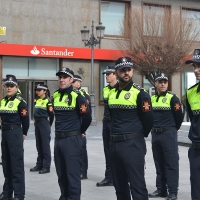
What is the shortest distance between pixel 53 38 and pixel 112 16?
440 cm

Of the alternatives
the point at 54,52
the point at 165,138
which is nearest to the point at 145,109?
the point at 165,138

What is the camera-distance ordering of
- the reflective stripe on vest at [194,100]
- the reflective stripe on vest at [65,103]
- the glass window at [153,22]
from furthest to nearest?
the glass window at [153,22] < the reflective stripe on vest at [65,103] < the reflective stripe on vest at [194,100]

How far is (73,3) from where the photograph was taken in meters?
31.9

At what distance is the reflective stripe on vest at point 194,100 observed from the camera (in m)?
6.38

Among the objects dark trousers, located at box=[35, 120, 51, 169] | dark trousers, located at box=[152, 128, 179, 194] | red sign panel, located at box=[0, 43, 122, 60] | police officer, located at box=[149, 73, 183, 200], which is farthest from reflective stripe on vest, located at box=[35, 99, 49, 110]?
red sign panel, located at box=[0, 43, 122, 60]

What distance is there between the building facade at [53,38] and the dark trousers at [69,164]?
22.6 m

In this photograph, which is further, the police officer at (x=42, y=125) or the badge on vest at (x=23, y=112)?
the police officer at (x=42, y=125)

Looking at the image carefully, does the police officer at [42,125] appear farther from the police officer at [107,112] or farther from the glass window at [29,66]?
the glass window at [29,66]

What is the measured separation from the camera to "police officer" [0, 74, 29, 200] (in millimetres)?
8555

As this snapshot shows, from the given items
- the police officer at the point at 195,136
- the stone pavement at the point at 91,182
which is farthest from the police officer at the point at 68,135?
the police officer at the point at 195,136

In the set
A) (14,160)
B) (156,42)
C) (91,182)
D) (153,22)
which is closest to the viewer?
(14,160)

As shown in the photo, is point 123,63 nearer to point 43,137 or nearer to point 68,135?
point 68,135

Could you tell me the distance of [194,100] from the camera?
6457mm

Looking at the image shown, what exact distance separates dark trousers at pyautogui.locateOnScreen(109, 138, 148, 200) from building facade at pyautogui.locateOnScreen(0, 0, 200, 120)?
78.0 ft
